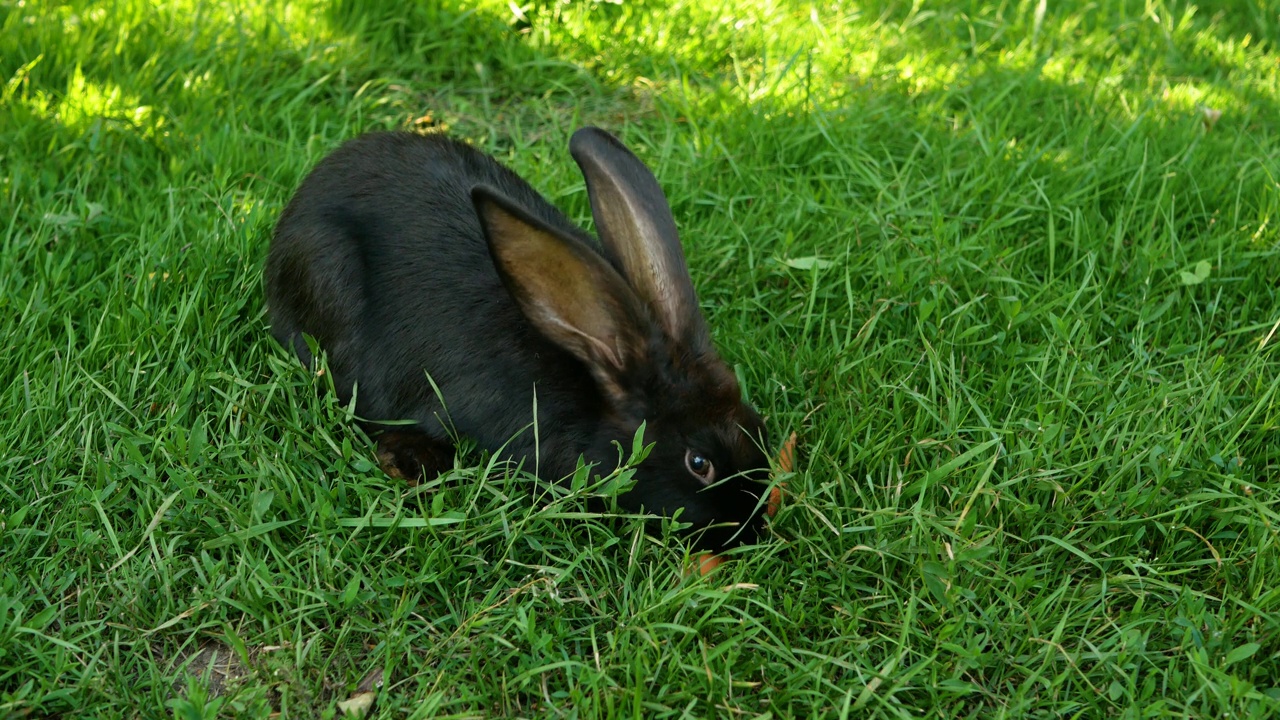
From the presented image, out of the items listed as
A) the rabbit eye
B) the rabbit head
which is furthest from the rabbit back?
the rabbit eye

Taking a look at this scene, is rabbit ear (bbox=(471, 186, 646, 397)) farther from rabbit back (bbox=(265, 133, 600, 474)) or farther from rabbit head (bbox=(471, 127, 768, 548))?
rabbit back (bbox=(265, 133, 600, 474))

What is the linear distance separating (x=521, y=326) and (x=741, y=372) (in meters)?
0.75

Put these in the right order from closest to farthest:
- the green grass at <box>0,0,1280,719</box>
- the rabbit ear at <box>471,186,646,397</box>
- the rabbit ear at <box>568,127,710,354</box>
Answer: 1. the green grass at <box>0,0,1280,719</box>
2. the rabbit ear at <box>471,186,646,397</box>
3. the rabbit ear at <box>568,127,710,354</box>

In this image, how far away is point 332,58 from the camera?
5.29 m

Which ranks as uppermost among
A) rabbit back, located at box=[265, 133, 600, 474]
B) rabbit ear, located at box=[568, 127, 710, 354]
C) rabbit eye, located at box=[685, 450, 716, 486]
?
rabbit ear, located at box=[568, 127, 710, 354]

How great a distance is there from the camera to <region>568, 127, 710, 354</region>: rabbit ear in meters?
3.54

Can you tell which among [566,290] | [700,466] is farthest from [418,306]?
[700,466]

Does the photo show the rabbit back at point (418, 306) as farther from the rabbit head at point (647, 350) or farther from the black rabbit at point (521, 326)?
the rabbit head at point (647, 350)

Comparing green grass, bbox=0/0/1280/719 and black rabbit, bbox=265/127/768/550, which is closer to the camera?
green grass, bbox=0/0/1280/719

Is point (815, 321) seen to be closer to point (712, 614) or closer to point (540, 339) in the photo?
point (540, 339)

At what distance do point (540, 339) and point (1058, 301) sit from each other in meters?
1.72

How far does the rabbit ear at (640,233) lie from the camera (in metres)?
3.54

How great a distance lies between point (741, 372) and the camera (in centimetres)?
400

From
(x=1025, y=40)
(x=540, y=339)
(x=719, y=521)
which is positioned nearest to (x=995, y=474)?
(x=719, y=521)
